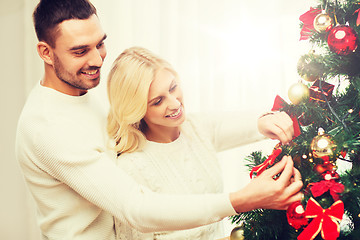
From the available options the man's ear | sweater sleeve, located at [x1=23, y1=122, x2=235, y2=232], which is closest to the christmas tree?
sweater sleeve, located at [x1=23, y1=122, x2=235, y2=232]

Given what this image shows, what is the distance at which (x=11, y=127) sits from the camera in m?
2.71

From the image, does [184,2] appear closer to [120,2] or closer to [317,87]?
[120,2]

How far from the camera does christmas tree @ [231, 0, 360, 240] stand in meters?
0.83

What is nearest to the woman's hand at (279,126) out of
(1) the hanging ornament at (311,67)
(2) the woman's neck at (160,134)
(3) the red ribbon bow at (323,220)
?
(1) the hanging ornament at (311,67)

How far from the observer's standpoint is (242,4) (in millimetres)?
2107

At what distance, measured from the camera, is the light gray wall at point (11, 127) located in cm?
270

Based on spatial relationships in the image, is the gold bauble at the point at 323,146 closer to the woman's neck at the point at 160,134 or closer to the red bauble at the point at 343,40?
the red bauble at the point at 343,40

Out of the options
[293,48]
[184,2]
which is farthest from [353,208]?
[184,2]

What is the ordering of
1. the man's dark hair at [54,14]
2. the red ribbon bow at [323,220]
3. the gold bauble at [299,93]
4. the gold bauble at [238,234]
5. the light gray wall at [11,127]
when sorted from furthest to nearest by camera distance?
1. the light gray wall at [11,127]
2. the man's dark hair at [54,14]
3. the gold bauble at [238,234]
4. the gold bauble at [299,93]
5. the red ribbon bow at [323,220]

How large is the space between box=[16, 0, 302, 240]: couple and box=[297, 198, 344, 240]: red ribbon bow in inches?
8.8

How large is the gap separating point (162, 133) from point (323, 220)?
0.63 metres

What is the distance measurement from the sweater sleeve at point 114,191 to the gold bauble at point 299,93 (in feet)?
0.92

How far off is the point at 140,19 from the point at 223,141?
1239 mm

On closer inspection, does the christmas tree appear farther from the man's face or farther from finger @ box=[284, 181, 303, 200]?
the man's face
